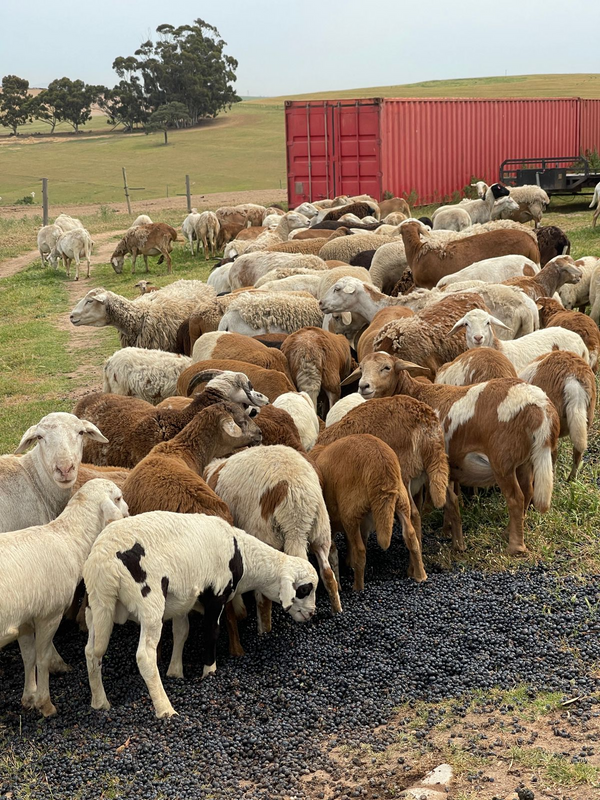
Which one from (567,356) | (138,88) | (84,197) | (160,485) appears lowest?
(160,485)

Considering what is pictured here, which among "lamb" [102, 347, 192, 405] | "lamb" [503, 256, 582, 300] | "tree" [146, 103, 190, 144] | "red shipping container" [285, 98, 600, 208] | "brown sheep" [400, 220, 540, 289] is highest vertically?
"tree" [146, 103, 190, 144]

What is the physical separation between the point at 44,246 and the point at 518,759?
21.3m

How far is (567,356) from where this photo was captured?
21.9 ft

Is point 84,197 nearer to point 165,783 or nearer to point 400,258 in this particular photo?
point 400,258

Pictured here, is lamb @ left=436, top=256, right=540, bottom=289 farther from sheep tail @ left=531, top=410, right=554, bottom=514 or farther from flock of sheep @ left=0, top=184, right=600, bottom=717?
sheep tail @ left=531, top=410, right=554, bottom=514

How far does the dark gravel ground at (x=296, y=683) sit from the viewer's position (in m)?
3.97

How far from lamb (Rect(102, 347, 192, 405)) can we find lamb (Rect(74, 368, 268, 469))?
1.36 metres

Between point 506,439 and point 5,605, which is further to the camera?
point 506,439

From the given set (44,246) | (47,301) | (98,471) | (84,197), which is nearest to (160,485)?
(98,471)

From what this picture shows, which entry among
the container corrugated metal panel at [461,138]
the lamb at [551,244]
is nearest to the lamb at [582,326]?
the lamb at [551,244]

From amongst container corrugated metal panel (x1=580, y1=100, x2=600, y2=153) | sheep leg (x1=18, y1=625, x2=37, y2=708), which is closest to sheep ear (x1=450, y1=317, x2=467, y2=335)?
sheep leg (x1=18, y1=625, x2=37, y2=708)

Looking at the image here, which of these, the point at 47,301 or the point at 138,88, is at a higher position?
the point at 138,88

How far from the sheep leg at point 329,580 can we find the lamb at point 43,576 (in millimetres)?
1212

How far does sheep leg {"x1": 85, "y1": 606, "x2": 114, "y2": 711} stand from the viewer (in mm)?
4426
